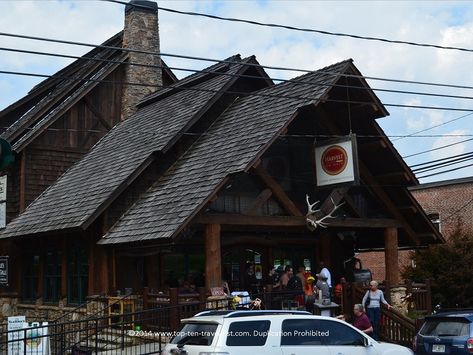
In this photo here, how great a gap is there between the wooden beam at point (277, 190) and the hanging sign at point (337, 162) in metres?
1.04

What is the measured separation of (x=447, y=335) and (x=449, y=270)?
12227 mm

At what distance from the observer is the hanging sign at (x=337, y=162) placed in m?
20.2

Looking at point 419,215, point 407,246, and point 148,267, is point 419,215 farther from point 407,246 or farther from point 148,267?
point 148,267

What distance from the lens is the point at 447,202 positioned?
41.0 m

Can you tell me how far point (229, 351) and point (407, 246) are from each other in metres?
14.7

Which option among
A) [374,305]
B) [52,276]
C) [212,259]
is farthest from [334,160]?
[52,276]

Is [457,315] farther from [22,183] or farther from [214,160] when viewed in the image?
[22,183]

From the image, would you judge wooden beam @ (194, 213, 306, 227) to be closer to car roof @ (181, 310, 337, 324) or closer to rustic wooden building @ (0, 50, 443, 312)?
rustic wooden building @ (0, 50, 443, 312)

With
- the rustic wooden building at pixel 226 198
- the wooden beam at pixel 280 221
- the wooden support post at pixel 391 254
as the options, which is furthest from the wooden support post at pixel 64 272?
the wooden support post at pixel 391 254

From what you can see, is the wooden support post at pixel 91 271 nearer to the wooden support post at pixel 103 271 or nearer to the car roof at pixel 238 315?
the wooden support post at pixel 103 271

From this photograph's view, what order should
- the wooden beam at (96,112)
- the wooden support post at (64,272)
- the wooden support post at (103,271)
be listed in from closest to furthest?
the wooden support post at (103,271)
the wooden support post at (64,272)
the wooden beam at (96,112)

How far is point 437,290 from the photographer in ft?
91.1

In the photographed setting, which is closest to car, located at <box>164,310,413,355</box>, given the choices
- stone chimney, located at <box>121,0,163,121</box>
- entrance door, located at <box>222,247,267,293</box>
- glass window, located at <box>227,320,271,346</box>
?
glass window, located at <box>227,320,271,346</box>

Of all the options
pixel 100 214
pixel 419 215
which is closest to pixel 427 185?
pixel 419 215
